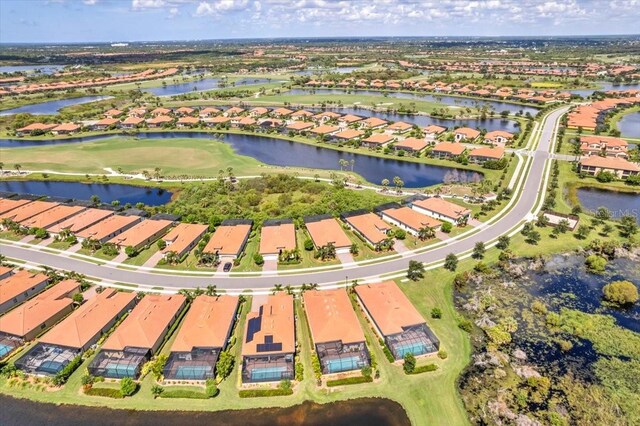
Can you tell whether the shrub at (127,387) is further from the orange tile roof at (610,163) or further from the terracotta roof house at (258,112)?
the terracotta roof house at (258,112)

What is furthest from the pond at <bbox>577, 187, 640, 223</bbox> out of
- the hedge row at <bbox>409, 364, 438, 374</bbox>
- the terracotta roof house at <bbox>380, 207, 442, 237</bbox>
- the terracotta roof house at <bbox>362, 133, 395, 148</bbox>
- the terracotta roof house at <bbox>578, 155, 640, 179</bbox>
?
the hedge row at <bbox>409, 364, 438, 374</bbox>

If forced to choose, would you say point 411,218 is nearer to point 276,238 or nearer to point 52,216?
point 276,238

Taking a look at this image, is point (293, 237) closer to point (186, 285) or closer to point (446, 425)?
point (186, 285)

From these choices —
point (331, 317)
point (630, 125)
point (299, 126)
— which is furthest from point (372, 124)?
point (331, 317)

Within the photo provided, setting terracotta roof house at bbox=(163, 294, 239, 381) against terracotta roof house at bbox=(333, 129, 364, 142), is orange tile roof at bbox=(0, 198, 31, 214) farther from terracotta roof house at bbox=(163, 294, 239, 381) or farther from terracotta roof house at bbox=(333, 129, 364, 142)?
terracotta roof house at bbox=(333, 129, 364, 142)

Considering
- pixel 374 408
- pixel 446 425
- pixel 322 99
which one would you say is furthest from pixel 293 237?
pixel 322 99

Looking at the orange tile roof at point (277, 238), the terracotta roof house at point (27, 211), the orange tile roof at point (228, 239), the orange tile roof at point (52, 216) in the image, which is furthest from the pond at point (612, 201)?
the terracotta roof house at point (27, 211)
